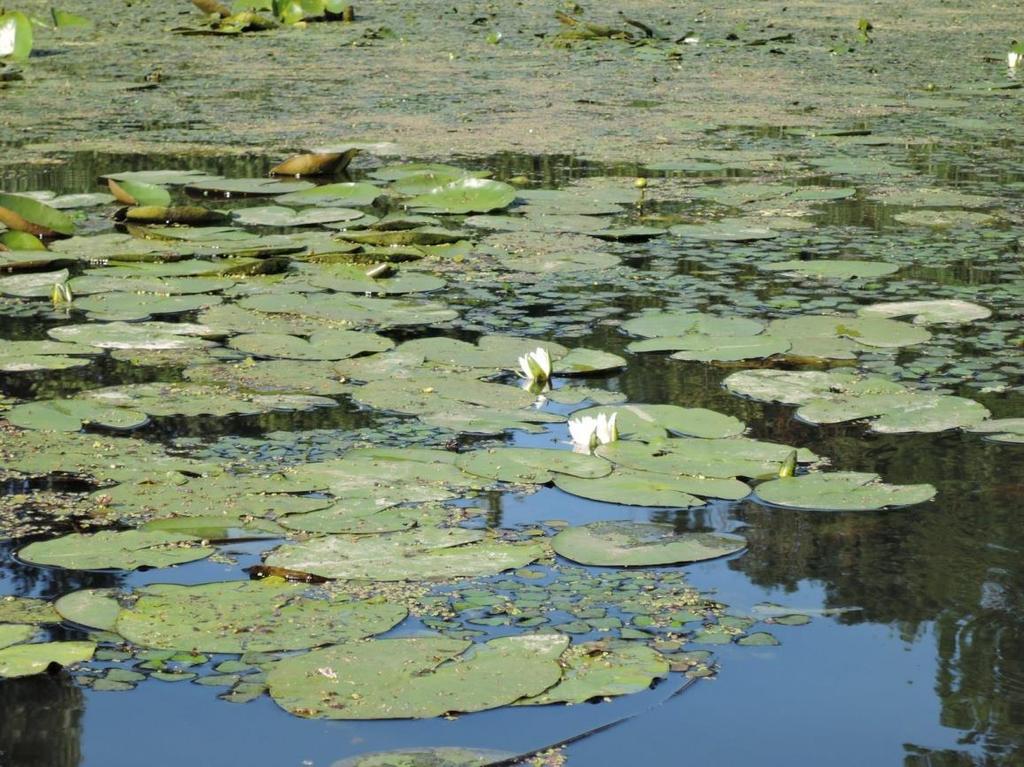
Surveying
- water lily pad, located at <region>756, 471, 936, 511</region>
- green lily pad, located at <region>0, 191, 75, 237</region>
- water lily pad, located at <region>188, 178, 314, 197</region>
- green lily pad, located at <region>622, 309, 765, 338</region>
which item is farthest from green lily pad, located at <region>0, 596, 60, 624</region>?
water lily pad, located at <region>188, 178, 314, 197</region>

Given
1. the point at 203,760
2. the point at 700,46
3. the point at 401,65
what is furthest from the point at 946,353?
the point at 700,46

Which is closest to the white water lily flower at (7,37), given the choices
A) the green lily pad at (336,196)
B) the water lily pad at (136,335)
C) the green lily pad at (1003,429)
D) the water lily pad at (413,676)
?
the green lily pad at (336,196)

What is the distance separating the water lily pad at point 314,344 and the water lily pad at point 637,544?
1059 millimetres

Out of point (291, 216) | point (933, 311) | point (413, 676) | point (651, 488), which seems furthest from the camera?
point (291, 216)

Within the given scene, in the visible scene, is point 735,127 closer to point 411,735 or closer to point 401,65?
point 401,65

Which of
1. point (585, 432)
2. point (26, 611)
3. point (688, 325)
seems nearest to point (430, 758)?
point (26, 611)

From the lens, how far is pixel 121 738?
5.54 ft

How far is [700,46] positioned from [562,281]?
623 cm

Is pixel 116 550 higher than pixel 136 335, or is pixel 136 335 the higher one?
pixel 136 335

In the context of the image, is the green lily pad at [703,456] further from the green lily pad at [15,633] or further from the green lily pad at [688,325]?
the green lily pad at [15,633]

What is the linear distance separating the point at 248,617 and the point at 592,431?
0.86 meters

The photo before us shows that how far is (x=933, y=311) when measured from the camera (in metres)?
3.53

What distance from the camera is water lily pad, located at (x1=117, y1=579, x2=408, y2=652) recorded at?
1879 mm

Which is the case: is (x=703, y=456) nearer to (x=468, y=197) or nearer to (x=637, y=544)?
(x=637, y=544)
